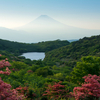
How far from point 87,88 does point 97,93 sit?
446 millimetres

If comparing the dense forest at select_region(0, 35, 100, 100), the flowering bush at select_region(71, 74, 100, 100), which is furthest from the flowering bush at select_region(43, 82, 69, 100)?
the flowering bush at select_region(71, 74, 100, 100)

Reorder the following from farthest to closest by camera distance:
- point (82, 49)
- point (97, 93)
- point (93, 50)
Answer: point (82, 49)
point (93, 50)
point (97, 93)

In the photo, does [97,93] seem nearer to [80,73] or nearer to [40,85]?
[40,85]

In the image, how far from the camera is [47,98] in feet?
22.9

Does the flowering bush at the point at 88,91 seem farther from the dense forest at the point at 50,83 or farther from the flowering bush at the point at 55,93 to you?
the flowering bush at the point at 55,93

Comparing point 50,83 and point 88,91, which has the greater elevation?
point 88,91

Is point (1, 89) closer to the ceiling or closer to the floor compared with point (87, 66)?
closer to the ceiling

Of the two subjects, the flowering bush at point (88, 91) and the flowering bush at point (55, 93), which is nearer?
the flowering bush at point (88, 91)

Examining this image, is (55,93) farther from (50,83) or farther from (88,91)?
(88,91)

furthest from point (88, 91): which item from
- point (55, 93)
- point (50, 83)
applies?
point (50, 83)

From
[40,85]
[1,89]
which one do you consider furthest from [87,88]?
[40,85]

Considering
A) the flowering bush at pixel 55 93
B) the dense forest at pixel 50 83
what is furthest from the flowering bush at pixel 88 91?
the flowering bush at pixel 55 93

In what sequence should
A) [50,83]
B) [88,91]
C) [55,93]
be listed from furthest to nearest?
[50,83] < [55,93] < [88,91]

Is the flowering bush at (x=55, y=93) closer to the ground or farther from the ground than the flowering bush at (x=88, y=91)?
closer to the ground
